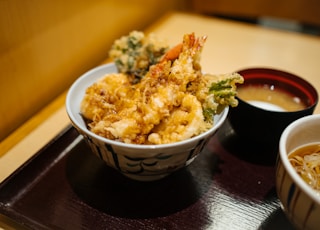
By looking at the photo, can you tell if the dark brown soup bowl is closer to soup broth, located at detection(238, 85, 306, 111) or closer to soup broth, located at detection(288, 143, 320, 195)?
soup broth, located at detection(238, 85, 306, 111)

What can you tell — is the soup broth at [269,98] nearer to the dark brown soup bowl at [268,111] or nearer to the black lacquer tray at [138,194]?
the dark brown soup bowl at [268,111]

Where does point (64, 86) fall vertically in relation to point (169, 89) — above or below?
below

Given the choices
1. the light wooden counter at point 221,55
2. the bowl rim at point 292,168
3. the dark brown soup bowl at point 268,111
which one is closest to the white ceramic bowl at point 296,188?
the bowl rim at point 292,168

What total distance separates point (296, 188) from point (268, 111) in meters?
0.37

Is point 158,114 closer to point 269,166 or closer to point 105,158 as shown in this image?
point 105,158

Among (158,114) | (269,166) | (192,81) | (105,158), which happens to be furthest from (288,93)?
(105,158)

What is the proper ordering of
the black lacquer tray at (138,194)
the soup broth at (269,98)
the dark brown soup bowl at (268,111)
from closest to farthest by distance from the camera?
the black lacquer tray at (138,194) → the dark brown soup bowl at (268,111) → the soup broth at (269,98)

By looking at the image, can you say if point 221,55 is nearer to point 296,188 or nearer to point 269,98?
point 269,98

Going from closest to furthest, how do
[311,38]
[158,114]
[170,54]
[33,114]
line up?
[158,114]
[170,54]
[33,114]
[311,38]

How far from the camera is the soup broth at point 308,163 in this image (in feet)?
2.83

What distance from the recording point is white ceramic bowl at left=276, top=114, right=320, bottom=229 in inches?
29.3

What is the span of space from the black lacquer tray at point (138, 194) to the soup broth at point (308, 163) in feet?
0.56

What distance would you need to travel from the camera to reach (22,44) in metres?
1.31

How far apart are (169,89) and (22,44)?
672 mm
